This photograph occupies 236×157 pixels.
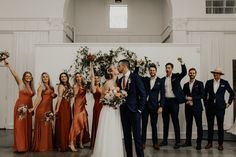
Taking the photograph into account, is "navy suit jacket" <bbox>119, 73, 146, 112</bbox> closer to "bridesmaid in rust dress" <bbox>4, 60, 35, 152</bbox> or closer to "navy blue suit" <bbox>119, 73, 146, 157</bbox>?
"navy blue suit" <bbox>119, 73, 146, 157</bbox>

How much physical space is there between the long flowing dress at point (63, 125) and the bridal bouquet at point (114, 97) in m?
1.59

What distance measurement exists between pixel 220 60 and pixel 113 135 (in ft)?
21.0

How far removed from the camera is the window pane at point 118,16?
13.5 meters

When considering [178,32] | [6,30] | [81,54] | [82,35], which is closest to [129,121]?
[81,54]

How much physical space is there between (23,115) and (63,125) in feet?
2.80

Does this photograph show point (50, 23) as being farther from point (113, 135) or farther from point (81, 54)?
Result: point (113, 135)

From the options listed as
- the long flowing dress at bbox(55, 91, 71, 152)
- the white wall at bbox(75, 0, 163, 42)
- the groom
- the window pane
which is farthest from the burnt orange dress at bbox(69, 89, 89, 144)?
the window pane

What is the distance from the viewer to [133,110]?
18.5 ft

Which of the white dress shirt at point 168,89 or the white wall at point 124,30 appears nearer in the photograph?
the white dress shirt at point 168,89

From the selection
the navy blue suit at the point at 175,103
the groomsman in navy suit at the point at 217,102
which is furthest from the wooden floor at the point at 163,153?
the navy blue suit at the point at 175,103

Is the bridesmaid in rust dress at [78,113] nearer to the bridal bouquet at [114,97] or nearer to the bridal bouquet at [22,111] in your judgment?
the bridal bouquet at [22,111]

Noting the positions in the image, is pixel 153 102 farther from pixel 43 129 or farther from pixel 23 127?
pixel 23 127

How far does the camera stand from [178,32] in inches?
426

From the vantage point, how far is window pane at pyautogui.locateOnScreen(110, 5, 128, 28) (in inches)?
531
